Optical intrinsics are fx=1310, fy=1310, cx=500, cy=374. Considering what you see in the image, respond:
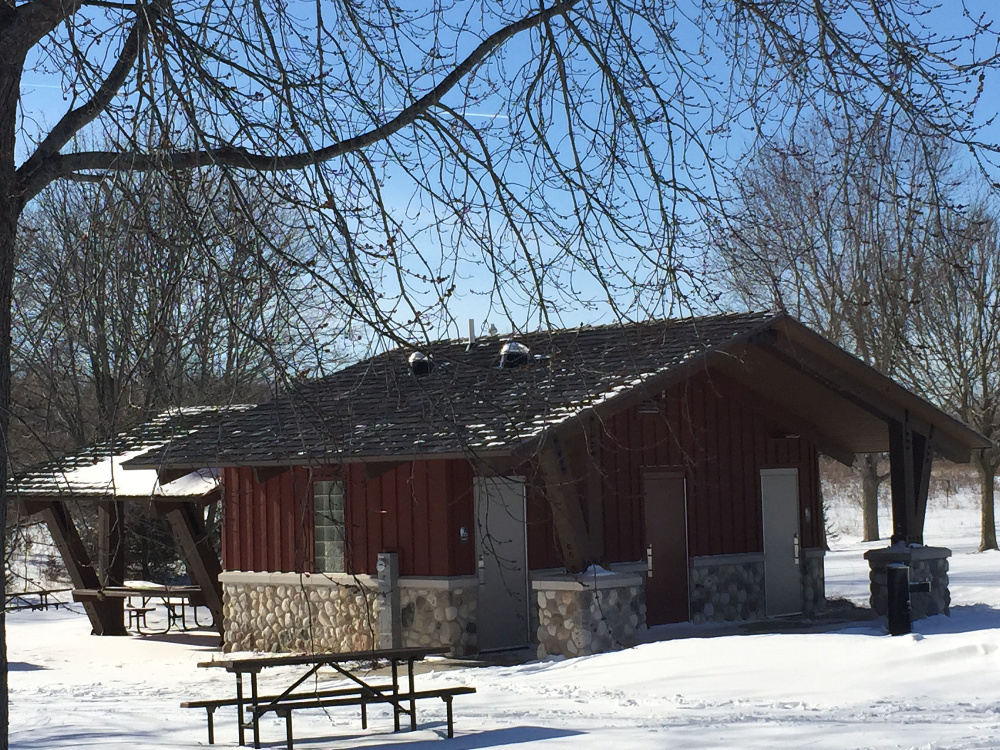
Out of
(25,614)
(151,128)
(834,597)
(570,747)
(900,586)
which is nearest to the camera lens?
(151,128)

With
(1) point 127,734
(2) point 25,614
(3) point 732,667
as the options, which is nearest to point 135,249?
(1) point 127,734

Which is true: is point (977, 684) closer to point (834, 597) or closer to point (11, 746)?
point (11, 746)

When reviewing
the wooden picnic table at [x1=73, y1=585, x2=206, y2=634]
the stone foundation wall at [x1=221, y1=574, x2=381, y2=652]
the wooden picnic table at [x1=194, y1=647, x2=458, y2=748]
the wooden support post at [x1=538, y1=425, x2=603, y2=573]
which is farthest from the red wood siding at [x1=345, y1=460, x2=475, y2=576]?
the wooden picnic table at [x1=194, y1=647, x2=458, y2=748]

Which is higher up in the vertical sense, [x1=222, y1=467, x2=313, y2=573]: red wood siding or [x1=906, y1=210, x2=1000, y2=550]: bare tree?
[x1=906, y1=210, x2=1000, y2=550]: bare tree

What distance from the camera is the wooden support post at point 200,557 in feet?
64.1

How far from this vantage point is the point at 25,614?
27469 mm

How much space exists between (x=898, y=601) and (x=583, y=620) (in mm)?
3826

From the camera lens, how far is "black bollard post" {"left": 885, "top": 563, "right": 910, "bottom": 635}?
15414 mm

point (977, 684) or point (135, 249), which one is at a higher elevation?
point (135, 249)

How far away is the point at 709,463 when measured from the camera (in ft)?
62.7

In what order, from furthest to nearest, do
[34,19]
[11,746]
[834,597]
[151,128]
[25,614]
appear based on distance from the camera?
[25,614], [834,597], [11,746], [34,19], [151,128]

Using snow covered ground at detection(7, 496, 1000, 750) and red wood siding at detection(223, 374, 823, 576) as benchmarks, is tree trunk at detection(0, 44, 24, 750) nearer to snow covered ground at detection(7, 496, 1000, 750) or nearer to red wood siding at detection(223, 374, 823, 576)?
snow covered ground at detection(7, 496, 1000, 750)

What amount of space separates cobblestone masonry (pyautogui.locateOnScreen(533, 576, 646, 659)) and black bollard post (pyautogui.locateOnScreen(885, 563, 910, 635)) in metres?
3.03

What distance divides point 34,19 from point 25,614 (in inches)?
901
